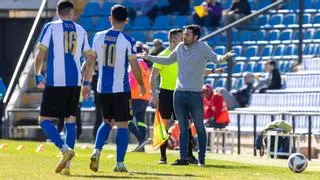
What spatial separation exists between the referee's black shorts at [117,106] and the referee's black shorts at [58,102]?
1.68 feet

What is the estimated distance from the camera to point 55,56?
15.6m

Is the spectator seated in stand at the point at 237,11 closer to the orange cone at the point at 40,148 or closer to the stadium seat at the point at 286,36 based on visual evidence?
the stadium seat at the point at 286,36

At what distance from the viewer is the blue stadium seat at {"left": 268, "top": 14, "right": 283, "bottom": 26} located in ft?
96.8

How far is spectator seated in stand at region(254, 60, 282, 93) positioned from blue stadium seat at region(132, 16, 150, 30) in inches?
236

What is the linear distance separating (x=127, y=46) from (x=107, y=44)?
257mm

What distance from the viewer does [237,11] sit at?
101 feet

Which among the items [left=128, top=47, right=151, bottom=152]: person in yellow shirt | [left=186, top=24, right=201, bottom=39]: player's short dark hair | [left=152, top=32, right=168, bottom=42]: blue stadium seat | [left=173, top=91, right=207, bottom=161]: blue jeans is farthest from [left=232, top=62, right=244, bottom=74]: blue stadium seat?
[left=186, top=24, right=201, bottom=39]: player's short dark hair

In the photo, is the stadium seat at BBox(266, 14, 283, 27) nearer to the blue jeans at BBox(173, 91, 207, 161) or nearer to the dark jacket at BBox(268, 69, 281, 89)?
the dark jacket at BBox(268, 69, 281, 89)

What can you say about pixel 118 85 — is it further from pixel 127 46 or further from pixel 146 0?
pixel 146 0

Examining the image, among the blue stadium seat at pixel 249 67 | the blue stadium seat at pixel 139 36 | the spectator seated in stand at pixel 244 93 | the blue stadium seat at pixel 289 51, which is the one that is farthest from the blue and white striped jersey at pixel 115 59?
the blue stadium seat at pixel 139 36

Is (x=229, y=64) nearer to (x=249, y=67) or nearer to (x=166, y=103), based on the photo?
(x=249, y=67)

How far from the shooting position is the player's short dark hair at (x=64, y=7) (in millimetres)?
15555

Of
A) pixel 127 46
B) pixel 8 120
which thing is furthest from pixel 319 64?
pixel 127 46

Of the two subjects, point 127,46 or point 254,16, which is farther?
point 254,16
